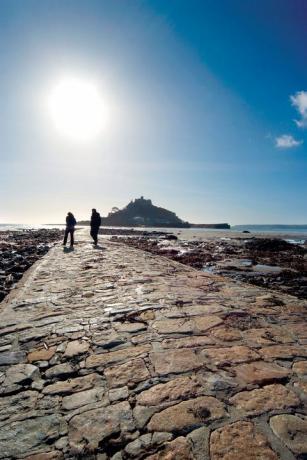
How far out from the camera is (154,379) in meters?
3.08

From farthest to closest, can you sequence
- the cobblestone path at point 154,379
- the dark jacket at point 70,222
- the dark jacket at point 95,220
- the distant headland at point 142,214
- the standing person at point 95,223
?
the distant headland at point 142,214
the dark jacket at point 95,220
the standing person at point 95,223
the dark jacket at point 70,222
the cobblestone path at point 154,379

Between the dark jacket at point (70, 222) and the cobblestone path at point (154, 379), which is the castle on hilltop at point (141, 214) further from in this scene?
the cobblestone path at point (154, 379)

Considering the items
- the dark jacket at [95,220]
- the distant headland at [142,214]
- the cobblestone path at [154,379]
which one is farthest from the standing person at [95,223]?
the distant headland at [142,214]

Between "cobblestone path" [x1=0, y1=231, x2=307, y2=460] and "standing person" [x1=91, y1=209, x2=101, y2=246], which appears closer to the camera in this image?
"cobblestone path" [x1=0, y1=231, x2=307, y2=460]


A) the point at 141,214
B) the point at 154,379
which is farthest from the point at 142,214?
the point at 154,379

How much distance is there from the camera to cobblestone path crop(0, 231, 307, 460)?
2.23 metres

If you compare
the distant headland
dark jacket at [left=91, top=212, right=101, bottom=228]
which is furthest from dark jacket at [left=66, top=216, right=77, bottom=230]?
the distant headland

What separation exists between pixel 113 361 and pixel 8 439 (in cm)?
137

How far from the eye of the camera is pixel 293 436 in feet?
7.36

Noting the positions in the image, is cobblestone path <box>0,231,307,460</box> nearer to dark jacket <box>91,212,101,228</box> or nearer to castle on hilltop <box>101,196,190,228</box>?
dark jacket <box>91,212,101,228</box>

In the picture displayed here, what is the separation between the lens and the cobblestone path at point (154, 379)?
2.23 m

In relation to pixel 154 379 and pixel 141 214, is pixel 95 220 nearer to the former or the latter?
pixel 154 379

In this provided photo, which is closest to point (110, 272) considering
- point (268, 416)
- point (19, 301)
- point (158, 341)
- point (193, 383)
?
point (19, 301)

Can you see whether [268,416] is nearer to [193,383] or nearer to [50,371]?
[193,383]
